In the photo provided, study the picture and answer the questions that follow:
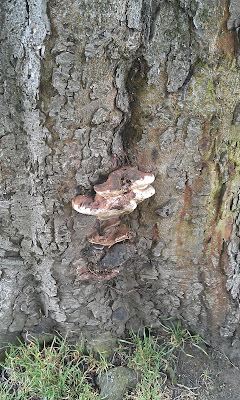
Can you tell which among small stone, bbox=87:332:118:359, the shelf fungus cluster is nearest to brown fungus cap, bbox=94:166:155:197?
Answer: the shelf fungus cluster

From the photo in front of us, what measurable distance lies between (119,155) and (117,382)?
1331 millimetres

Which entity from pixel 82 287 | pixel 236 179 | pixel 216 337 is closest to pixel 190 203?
pixel 236 179

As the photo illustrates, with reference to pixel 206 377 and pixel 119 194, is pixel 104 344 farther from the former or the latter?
pixel 119 194

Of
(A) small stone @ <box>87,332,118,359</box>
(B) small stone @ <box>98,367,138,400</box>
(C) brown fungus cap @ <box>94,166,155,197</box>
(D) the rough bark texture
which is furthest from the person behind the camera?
(A) small stone @ <box>87,332,118,359</box>

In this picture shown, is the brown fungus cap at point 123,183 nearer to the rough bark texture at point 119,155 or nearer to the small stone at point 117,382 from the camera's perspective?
the rough bark texture at point 119,155

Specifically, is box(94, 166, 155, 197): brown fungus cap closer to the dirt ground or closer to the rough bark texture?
the rough bark texture

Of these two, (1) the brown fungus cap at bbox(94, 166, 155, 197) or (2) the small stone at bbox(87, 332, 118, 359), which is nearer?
(1) the brown fungus cap at bbox(94, 166, 155, 197)

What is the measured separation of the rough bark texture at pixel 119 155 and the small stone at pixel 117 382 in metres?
0.27

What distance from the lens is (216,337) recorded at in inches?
85.4

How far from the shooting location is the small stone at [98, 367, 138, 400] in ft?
6.46

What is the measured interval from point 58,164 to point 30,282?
856mm

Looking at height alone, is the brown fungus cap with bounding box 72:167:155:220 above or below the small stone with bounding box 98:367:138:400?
above

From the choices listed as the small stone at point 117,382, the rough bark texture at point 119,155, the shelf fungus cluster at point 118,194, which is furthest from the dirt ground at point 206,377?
the shelf fungus cluster at point 118,194

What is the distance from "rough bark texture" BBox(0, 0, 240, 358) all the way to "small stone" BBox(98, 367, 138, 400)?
0.88 ft
